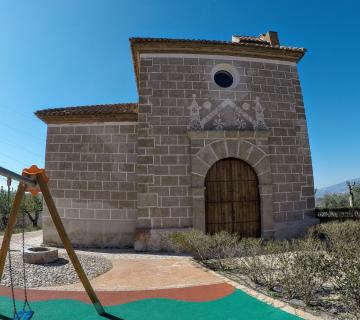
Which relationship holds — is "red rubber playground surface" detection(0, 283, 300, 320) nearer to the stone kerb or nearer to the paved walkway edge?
the paved walkway edge

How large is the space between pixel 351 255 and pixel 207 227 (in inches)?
197

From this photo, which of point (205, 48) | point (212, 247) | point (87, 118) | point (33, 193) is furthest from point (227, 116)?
point (33, 193)

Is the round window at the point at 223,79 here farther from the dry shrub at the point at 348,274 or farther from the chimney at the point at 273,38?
the dry shrub at the point at 348,274

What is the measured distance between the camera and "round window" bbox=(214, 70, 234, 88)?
31.9 ft

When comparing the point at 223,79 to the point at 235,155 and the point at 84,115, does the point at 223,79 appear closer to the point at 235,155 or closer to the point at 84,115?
the point at 235,155

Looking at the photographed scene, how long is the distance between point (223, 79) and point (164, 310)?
306 inches

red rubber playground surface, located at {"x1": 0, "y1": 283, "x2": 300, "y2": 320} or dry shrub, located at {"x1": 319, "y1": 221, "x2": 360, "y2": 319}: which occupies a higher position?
dry shrub, located at {"x1": 319, "y1": 221, "x2": 360, "y2": 319}

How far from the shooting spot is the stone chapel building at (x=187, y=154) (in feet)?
29.1

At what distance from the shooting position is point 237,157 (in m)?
9.24

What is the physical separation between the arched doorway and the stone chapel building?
3cm

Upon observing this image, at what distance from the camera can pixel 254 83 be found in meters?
9.78

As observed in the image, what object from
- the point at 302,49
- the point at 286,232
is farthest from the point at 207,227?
the point at 302,49

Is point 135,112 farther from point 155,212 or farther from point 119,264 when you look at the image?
point 119,264

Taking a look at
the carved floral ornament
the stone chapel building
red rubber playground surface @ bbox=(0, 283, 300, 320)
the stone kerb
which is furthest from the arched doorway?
red rubber playground surface @ bbox=(0, 283, 300, 320)
